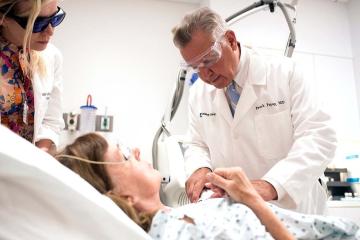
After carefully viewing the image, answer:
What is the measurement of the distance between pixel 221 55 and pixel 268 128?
411 mm

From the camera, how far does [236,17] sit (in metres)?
2.45

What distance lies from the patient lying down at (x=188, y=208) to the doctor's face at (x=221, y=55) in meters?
0.60

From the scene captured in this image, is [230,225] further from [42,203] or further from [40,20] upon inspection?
[40,20]

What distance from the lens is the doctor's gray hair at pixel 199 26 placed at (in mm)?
1557

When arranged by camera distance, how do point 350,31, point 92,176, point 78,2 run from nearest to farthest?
point 92,176 < point 78,2 < point 350,31

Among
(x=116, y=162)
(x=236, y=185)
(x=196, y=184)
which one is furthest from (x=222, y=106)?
(x=116, y=162)

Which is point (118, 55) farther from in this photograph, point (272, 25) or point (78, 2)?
point (272, 25)

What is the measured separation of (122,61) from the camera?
355 centimetres

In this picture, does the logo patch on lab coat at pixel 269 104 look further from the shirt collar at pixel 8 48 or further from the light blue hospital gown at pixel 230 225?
the shirt collar at pixel 8 48

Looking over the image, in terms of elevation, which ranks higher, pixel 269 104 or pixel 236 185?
pixel 269 104

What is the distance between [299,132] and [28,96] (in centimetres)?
118

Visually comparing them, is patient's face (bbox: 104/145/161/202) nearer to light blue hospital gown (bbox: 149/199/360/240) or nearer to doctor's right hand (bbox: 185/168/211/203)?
light blue hospital gown (bbox: 149/199/360/240)

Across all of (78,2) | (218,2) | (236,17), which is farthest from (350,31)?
(78,2)

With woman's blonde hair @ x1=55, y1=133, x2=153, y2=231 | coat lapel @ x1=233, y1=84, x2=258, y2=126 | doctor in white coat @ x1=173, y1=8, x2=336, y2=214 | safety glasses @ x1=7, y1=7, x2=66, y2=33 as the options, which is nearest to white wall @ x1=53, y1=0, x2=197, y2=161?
doctor in white coat @ x1=173, y1=8, x2=336, y2=214
